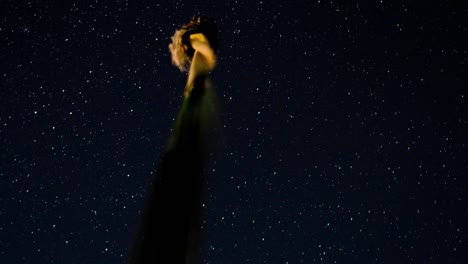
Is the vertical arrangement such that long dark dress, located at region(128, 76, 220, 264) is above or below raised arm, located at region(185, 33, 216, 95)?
below

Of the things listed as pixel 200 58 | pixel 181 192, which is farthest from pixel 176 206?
pixel 200 58

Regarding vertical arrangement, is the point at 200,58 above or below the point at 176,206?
above

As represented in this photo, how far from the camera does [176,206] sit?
909 mm

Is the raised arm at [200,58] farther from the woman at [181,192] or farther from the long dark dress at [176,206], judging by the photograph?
the long dark dress at [176,206]

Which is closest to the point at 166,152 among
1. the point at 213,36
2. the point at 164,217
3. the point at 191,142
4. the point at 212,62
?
the point at 191,142

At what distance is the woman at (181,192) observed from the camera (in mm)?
873

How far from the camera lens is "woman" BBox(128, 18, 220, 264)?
2.86 feet

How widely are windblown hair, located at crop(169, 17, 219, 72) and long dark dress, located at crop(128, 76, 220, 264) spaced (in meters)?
0.37

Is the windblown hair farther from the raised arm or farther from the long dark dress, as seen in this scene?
the long dark dress

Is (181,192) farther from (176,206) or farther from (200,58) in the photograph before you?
(200,58)

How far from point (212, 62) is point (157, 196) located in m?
0.51

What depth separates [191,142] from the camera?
1022 mm

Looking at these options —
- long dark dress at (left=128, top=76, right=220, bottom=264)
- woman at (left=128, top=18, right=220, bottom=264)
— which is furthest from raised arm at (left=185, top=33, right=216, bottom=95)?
long dark dress at (left=128, top=76, right=220, bottom=264)

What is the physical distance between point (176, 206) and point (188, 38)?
0.63m
